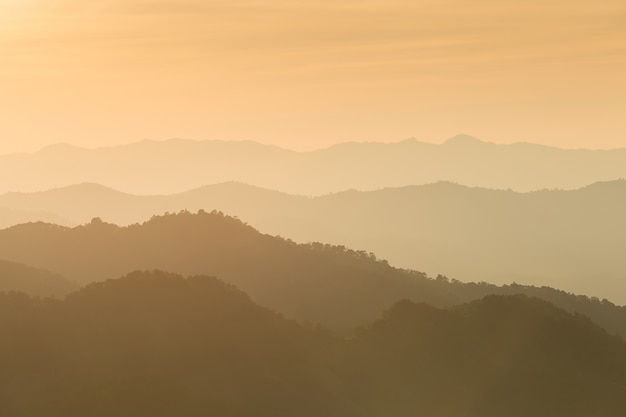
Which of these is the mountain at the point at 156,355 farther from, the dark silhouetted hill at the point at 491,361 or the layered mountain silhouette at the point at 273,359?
the dark silhouetted hill at the point at 491,361

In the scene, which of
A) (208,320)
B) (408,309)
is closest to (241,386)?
(208,320)

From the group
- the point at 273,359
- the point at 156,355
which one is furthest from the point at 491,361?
the point at 156,355

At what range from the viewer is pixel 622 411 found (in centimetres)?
15962

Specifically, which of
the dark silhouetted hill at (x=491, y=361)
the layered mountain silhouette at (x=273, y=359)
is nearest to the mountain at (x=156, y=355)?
the layered mountain silhouette at (x=273, y=359)

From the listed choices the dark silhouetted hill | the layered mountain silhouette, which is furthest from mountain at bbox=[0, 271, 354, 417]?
the dark silhouetted hill

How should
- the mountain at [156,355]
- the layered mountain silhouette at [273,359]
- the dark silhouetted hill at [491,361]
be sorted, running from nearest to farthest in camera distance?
the mountain at [156,355] < the layered mountain silhouette at [273,359] < the dark silhouetted hill at [491,361]

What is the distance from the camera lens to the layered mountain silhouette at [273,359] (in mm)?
127375

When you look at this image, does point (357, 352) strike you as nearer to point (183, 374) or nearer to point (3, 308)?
point (183, 374)

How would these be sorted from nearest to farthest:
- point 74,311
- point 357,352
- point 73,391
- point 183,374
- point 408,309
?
point 73,391 → point 183,374 → point 74,311 → point 357,352 → point 408,309

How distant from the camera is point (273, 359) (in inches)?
5984

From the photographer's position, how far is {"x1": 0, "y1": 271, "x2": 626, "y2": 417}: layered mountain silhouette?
418 ft

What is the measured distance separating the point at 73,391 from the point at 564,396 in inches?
2955

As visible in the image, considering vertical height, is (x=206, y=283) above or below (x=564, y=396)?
above

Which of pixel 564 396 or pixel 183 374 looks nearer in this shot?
pixel 183 374
